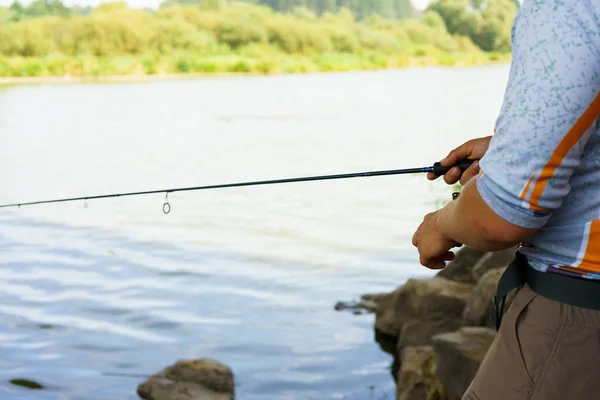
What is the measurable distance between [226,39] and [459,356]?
41.1m

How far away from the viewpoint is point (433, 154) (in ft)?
49.9

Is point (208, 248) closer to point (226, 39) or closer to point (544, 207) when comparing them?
point (544, 207)

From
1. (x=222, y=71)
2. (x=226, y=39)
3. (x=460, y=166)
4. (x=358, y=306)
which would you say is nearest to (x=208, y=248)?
(x=358, y=306)

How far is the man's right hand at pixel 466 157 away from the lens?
151 cm

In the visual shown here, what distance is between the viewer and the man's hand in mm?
1357

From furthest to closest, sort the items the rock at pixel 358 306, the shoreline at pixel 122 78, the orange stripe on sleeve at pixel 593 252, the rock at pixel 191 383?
the shoreline at pixel 122 78 → the rock at pixel 358 306 → the rock at pixel 191 383 → the orange stripe on sleeve at pixel 593 252

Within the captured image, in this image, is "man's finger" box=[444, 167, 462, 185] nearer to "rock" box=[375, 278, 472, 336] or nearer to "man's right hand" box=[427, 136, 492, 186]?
"man's right hand" box=[427, 136, 492, 186]

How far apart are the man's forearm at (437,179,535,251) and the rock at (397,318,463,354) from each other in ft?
12.5

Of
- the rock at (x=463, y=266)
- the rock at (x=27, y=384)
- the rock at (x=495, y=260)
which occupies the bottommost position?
the rock at (x=27, y=384)

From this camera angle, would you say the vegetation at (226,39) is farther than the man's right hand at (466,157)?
Yes

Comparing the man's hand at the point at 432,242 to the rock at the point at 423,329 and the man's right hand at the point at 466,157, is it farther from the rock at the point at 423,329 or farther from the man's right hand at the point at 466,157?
the rock at the point at 423,329

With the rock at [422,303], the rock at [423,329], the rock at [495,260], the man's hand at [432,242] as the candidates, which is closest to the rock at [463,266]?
the rock at [495,260]

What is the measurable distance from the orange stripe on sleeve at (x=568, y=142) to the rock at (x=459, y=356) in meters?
2.57

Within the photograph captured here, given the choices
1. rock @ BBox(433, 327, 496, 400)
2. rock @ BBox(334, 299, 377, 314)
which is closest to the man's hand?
rock @ BBox(433, 327, 496, 400)
